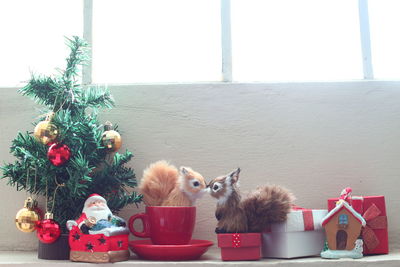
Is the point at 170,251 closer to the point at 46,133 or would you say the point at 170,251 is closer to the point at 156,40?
the point at 46,133

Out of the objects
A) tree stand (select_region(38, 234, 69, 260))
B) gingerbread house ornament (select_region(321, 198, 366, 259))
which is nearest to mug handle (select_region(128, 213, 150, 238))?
tree stand (select_region(38, 234, 69, 260))

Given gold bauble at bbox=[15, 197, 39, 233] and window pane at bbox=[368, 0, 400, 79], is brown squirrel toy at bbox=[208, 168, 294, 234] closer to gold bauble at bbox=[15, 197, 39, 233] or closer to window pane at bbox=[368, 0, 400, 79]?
gold bauble at bbox=[15, 197, 39, 233]

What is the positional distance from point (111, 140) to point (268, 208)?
37 centimetres

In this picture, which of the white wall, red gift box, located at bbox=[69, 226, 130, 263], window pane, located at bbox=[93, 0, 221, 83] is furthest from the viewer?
window pane, located at bbox=[93, 0, 221, 83]

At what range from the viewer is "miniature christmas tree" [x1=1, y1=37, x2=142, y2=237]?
935mm

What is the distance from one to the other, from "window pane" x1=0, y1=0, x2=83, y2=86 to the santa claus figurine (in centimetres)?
45

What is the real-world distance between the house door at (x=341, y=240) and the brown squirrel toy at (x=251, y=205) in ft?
0.37

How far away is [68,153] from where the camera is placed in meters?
0.93

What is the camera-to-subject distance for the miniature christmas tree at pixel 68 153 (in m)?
0.93

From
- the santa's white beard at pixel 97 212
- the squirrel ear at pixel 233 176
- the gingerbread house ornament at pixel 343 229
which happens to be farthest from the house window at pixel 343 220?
the santa's white beard at pixel 97 212

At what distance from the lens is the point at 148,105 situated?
114cm

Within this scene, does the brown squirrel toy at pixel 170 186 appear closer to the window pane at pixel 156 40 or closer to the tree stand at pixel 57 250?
the tree stand at pixel 57 250

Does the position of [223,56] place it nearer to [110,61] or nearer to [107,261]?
[110,61]

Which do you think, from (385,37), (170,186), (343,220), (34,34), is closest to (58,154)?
(170,186)
